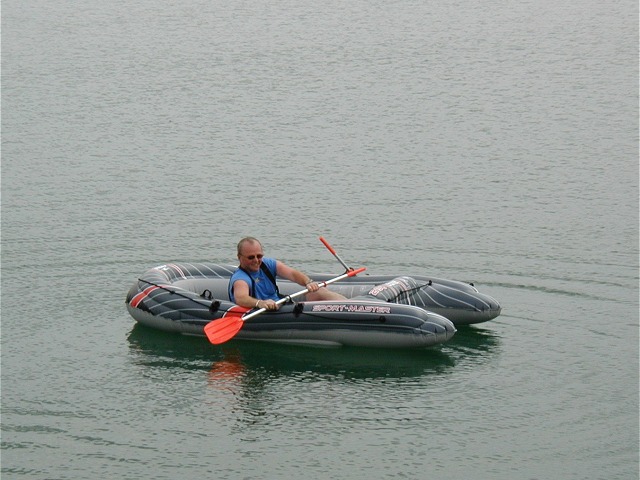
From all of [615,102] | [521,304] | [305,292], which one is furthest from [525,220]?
[615,102]

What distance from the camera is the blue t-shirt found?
11.7 m

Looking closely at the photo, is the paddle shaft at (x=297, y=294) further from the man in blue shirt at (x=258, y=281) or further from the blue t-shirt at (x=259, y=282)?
the blue t-shirt at (x=259, y=282)

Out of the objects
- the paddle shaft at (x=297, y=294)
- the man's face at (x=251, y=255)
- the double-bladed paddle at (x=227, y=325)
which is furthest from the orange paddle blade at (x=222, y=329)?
the man's face at (x=251, y=255)

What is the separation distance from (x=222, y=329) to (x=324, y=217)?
466 centimetres

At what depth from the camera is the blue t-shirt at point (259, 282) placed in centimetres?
1167

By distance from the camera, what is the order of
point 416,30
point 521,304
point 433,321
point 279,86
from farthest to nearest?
point 416,30 < point 279,86 < point 521,304 < point 433,321

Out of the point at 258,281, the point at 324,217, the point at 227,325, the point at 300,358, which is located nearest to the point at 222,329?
the point at 227,325

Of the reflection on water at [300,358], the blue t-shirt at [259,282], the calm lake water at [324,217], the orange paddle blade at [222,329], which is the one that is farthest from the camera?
the blue t-shirt at [259,282]

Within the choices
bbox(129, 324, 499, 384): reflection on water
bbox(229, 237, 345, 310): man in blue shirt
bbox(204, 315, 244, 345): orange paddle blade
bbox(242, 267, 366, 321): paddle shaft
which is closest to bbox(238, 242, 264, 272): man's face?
bbox(229, 237, 345, 310): man in blue shirt

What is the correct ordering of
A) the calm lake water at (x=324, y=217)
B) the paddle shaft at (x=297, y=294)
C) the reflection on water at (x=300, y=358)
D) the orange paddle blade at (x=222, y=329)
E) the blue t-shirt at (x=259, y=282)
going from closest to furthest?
the calm lake water at (x=324, y=217), the reflection on water at (x=300, y=358), the orange paddle blade at (x=222, y=329), the paddle shaft at (x=297, y=294), the blue t-shirt at (x=259, y=282)

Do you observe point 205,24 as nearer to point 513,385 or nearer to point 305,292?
point 305,292

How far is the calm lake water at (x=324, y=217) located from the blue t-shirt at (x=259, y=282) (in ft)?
1.87

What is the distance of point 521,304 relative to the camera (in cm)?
1274

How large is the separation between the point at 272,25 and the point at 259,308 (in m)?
15.7
